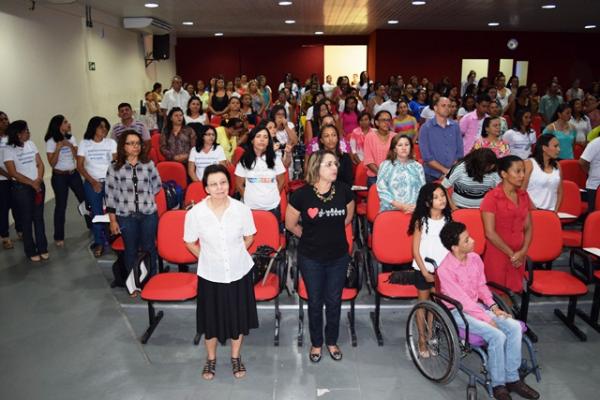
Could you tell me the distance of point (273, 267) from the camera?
4.14 m

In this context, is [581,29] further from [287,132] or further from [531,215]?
[531,215]

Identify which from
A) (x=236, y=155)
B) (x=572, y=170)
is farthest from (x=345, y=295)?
(x=572, y=170)

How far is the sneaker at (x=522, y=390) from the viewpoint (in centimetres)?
333

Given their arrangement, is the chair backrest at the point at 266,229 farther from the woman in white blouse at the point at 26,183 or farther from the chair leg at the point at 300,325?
the woman in white blouse at the point at 26,183

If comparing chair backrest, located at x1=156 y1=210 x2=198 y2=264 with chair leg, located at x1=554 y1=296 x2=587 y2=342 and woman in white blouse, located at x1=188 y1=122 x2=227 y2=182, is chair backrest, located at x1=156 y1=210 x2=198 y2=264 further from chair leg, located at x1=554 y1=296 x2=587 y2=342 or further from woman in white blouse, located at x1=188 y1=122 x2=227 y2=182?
chair leg, located at x1=554 y1=296 x2=587 y2=342

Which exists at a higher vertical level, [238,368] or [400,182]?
[400,182]

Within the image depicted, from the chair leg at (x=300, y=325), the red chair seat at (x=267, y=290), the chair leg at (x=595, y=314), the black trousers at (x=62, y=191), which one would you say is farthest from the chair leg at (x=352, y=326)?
the black trousers at (x=62, y=191)

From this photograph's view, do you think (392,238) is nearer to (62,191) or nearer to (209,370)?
(209,370)

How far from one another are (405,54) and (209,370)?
1584cm

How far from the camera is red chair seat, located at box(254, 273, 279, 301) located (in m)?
3.91

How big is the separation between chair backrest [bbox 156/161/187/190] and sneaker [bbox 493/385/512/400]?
13.2ft

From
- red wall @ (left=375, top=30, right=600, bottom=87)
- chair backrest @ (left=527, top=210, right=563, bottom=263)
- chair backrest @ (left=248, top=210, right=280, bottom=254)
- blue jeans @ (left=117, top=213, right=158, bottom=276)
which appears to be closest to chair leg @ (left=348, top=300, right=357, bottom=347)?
chair backrest @ (left=248, top=210, right=280, bottom=254)

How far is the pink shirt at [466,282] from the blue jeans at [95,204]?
379 centimetres

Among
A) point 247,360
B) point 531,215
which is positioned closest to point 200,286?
point 247,360
